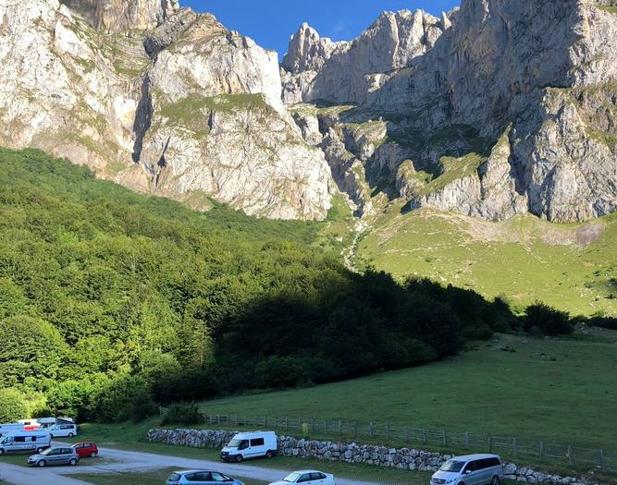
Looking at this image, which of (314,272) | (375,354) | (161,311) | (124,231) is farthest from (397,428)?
(124,231)

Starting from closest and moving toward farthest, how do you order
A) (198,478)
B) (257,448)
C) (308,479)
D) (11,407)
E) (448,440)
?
(308,479) → (198,478) → (448,440) → (257,448) → (11,407)

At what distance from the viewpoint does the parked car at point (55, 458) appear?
41062mm

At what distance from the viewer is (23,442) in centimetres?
4906

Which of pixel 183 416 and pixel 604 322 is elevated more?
pixel 604 322

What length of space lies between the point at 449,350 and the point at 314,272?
32814 mm

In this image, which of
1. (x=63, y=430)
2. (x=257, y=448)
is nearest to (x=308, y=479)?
(x=257, y=448)

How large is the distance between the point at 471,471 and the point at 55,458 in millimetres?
29862

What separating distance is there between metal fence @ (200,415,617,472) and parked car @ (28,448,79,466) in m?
13.4

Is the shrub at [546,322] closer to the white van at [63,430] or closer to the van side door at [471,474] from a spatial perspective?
the white van at [63,430]

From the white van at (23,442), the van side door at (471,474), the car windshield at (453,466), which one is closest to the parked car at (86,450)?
the white van at (23,442)

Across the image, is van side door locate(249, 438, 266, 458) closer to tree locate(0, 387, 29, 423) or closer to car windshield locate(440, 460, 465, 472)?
car windshield locate(440, 460, 465, 472)

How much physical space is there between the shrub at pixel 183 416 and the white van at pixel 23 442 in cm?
1092

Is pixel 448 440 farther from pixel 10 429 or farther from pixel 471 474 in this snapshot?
pixel 10 429

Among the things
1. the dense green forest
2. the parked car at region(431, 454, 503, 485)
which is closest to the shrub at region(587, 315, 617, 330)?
the dense green forest
